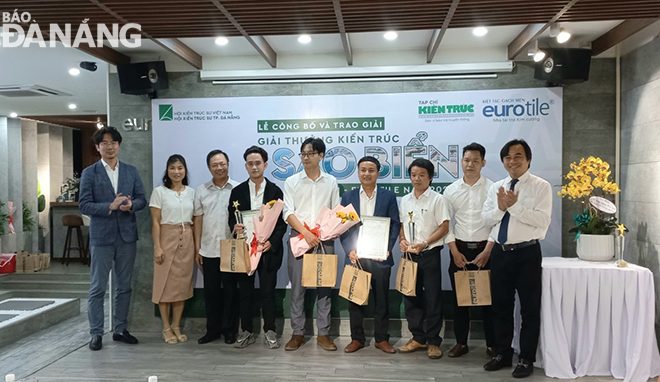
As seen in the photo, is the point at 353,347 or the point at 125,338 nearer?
the point at 353,347

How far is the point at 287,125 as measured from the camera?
4984 millimetres

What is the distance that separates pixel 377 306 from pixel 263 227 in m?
1.22

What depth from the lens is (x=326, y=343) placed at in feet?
14.5

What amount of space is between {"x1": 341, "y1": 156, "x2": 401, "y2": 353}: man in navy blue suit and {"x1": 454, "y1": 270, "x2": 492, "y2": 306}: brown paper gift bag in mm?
616

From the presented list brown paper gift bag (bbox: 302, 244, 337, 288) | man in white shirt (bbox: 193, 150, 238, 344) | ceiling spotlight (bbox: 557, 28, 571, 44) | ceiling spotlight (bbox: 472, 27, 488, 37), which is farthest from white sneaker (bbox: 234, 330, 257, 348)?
ceiling spotlight (bbox: 557, 28, 571, 44)

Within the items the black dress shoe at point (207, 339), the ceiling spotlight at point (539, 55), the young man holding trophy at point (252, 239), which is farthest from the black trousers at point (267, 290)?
the ceiling spotlight at point (539, 55)

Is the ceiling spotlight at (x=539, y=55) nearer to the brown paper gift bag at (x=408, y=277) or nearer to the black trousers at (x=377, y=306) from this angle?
the brown paper gift bag at (x=408, y=277)

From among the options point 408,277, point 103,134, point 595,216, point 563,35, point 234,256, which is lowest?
point 408,277

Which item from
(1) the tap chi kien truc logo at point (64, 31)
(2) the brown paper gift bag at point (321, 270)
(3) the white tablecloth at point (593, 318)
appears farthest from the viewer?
(2) the brown paper gift bag at point (321, 270)

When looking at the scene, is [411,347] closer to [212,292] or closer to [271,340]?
[271,340]

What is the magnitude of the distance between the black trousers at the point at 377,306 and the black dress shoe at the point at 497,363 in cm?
90

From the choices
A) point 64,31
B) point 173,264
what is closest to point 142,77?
point 64,31

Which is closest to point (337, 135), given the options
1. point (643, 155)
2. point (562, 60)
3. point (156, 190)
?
point (156, 190)

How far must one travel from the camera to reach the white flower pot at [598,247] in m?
3.99
